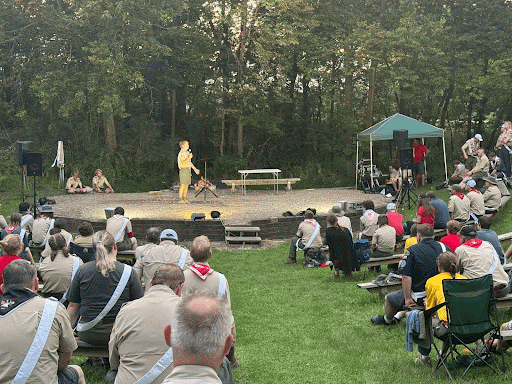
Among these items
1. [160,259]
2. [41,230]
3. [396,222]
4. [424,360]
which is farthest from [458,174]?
→ [160,259]

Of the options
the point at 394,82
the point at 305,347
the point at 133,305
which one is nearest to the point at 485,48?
the point at 394,82

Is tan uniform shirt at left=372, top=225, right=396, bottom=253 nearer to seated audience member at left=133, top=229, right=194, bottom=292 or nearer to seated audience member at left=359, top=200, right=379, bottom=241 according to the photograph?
seated audience member at left=359, top=200, right=379, bottom=241

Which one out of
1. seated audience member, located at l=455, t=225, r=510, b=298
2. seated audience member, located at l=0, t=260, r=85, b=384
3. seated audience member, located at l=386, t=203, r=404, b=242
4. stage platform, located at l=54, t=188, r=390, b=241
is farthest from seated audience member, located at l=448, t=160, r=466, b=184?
seated audience member, located at l=0, t=260, r=85, b=384

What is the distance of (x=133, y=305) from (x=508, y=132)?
591 inches

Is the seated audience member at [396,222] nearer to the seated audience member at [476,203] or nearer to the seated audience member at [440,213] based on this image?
the seated audience member at [440,213]

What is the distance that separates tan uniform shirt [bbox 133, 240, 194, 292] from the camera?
5984 mm

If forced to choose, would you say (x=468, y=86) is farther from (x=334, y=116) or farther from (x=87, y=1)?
(x=87, y=1)

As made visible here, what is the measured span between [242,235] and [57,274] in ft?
23.9

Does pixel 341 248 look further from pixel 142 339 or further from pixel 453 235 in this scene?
pixel 142 339

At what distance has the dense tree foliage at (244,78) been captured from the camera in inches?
869

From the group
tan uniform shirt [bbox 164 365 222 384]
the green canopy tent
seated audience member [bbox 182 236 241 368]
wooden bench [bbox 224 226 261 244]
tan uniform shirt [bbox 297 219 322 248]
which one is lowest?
wooden bench [bbox 224 226 261 244]

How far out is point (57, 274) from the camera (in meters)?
6.12

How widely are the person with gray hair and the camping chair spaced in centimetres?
342

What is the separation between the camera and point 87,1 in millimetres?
20688
